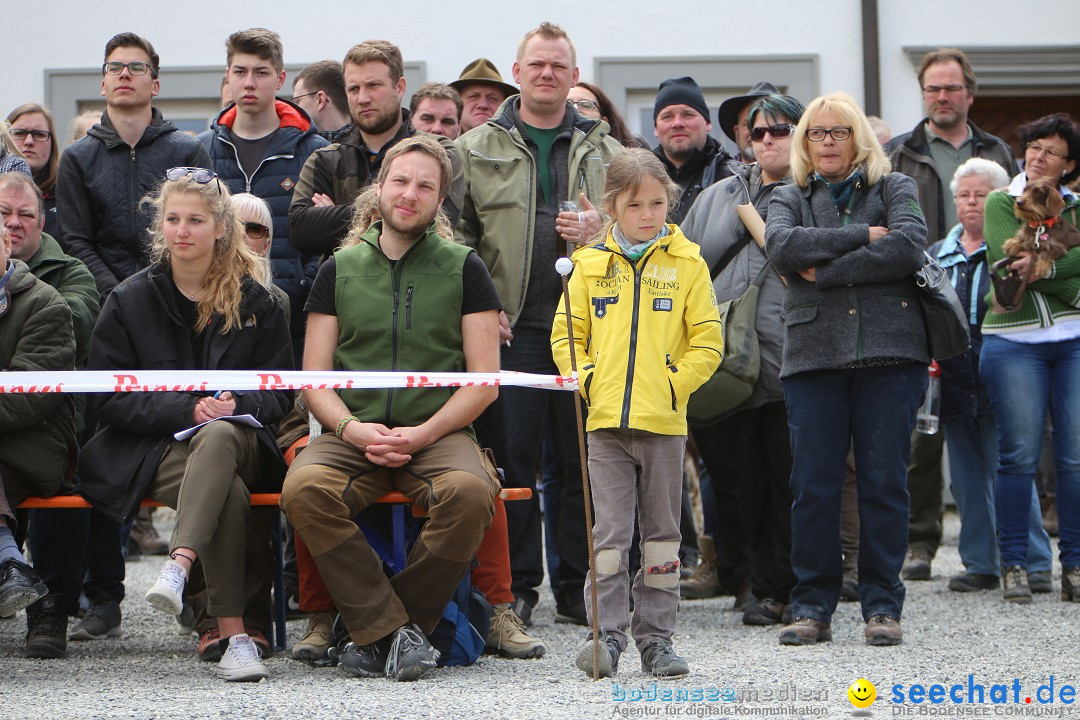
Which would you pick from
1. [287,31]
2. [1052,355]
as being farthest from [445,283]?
[287,31]

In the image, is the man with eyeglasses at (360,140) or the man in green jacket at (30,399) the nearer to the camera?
the man in green jacket at (30,399)

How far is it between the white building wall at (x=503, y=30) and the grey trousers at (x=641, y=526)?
21.1 feet

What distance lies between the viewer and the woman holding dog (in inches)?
276

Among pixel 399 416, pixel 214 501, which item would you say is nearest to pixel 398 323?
pixel 399 416

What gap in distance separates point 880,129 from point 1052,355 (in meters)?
2.85

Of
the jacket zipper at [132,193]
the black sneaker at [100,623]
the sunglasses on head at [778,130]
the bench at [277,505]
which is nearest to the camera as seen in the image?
the bench at [277,505]

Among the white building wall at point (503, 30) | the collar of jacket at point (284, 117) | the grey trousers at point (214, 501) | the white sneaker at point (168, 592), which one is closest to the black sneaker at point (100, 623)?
the grey trousers at point (214, 501)

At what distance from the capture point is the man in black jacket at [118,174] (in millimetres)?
6848

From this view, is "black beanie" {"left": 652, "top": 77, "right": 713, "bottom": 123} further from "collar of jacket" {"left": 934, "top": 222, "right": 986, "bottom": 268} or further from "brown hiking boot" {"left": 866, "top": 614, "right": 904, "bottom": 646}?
"brown hiking boot" {"left": 866, "top": 614, "right": 904, "bottom": 646}

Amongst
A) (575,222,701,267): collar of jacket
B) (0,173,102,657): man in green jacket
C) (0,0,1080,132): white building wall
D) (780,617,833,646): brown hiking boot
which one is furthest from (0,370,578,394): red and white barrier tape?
(0,0,1080,132): white building wall

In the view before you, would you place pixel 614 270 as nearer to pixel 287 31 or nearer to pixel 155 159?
pixel 155 159

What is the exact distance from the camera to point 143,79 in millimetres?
7035

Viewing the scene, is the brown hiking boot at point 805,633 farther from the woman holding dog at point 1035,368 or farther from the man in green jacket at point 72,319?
the man in green jacket at point 72,319

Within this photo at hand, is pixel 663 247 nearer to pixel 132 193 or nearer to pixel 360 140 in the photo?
pixel 360 140
